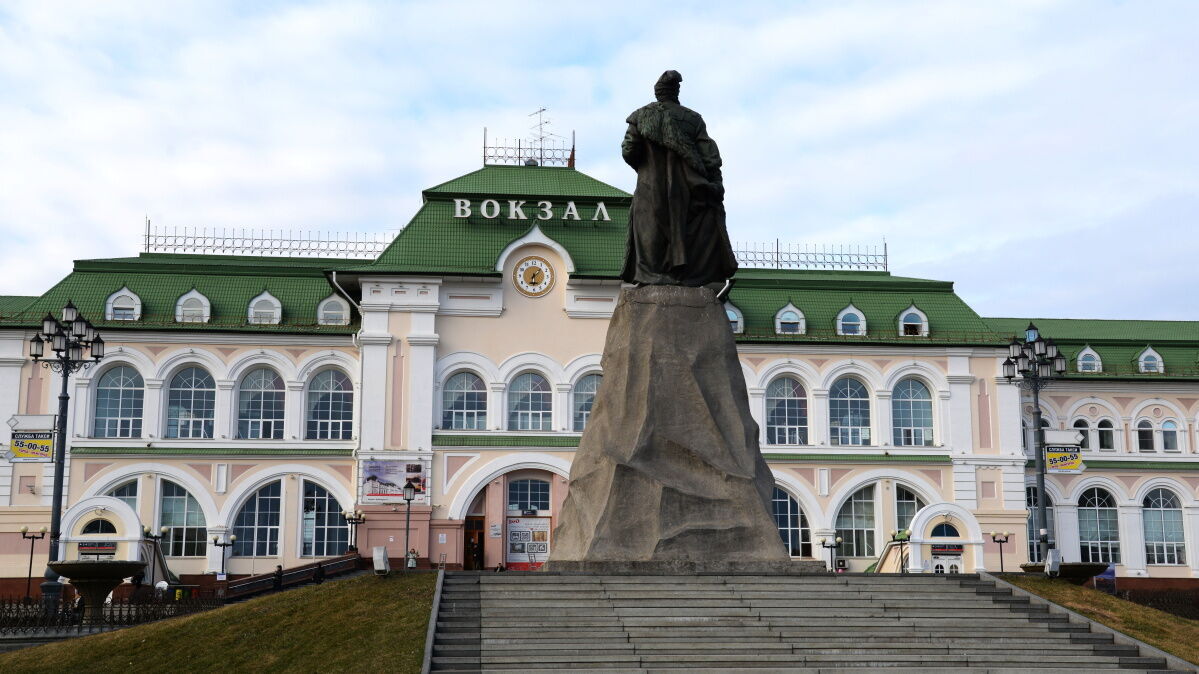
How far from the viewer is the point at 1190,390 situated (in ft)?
166

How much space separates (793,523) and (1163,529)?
1521 cm

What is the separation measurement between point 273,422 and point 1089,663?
3274cm

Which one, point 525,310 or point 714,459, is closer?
point 714,459

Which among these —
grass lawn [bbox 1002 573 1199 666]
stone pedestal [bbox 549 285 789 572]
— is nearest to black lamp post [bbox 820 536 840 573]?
grass lawn [bbox 1002 573 1199 666]

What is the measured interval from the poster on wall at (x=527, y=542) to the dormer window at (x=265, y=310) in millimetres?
10998

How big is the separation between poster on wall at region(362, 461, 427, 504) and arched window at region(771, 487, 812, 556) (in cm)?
1250

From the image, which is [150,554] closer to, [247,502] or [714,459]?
[247,502]

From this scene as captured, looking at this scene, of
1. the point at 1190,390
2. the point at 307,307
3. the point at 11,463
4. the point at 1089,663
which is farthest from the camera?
the point at 1190,390

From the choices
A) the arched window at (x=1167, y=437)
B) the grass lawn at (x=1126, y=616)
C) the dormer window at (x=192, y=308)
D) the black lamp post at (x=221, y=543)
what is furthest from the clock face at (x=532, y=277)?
the arched window at (x=1167, y=437)

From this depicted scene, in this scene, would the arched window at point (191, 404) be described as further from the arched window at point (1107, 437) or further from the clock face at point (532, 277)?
the arched window at point (1107, 437)

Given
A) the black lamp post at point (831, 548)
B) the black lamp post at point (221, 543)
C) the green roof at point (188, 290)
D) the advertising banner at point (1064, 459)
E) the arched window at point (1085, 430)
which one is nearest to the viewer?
the advertising banner at point (1064, 459)

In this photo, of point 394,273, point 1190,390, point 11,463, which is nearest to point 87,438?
point 11,463

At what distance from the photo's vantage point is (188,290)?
45375mm

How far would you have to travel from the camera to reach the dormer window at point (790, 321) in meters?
47.3
